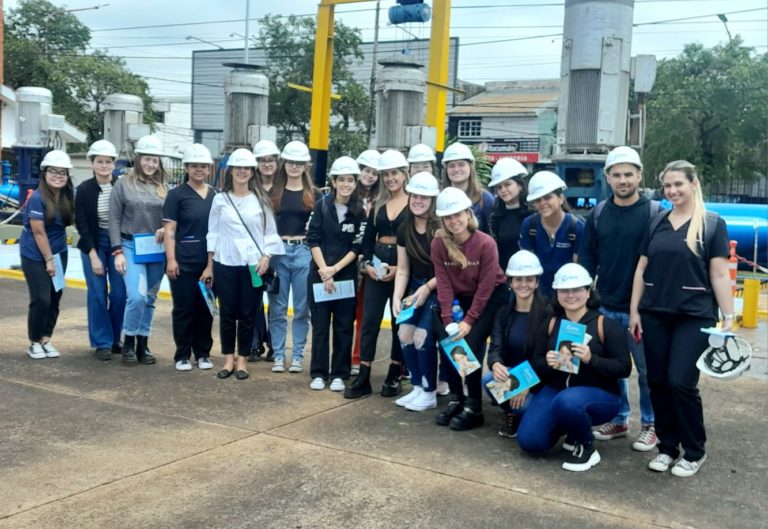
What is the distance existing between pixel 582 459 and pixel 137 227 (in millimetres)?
3972

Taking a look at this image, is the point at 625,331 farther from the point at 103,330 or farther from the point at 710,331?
the point at 103,330

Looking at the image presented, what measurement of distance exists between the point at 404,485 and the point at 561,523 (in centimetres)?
86

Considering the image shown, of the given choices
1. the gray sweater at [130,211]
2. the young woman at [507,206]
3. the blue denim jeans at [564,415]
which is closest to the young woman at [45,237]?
the gray sweater at [130,211]

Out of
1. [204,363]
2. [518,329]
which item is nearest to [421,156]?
[518,329]

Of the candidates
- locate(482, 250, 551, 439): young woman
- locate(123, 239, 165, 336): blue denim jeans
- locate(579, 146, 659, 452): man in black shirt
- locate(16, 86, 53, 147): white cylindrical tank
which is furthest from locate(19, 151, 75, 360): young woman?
locate(16, 86, 53, 147): white cylindrical tank

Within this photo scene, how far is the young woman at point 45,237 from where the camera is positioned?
6773mm

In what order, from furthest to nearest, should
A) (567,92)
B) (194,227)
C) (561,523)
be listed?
(567,92)
(194,227)
(561,523)

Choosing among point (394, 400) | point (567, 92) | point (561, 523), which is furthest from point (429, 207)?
point (567, 92)

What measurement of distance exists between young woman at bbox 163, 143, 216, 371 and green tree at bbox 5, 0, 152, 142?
3349 centimetres

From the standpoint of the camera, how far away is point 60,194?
6.95 m

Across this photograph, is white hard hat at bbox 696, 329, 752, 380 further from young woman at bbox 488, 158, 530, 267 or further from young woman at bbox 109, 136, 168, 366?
young woman at bbox 109, 136, 168, 366

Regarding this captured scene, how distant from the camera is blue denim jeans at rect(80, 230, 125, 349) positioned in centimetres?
700

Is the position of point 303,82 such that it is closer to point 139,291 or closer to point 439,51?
point 439,51

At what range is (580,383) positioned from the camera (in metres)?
4.91
